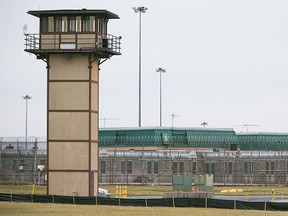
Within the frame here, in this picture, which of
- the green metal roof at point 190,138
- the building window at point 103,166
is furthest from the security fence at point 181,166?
the green metal roof at point 190,138

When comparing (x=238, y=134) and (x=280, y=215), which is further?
(x=238, y=134)

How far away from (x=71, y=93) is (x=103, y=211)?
17.5 metres

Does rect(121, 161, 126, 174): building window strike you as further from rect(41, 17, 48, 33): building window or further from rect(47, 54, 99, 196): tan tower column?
rect(41, 17, 48, 33): building window

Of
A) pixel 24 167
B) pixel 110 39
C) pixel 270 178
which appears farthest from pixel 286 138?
pixel 110 39

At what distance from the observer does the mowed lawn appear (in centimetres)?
5266

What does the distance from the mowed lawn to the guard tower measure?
899 centimetres

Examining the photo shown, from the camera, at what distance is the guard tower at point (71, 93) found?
69.8 metres

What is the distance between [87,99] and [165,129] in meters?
72.0

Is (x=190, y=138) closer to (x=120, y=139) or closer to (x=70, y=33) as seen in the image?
(x=120, y=139)

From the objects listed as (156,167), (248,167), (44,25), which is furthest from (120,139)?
(44,25)

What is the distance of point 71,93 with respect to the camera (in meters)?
70.4

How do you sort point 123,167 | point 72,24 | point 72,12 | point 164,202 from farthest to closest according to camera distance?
1. point 123,167
2. point 72,24
3. point 72,12
4. point 164,202

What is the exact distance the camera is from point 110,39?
72312 mm

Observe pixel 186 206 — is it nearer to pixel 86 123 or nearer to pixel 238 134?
pixel 86 123
